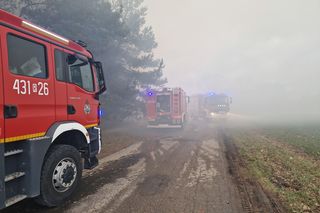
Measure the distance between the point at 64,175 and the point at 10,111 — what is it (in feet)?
5.70

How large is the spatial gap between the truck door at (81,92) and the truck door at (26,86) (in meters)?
0.61

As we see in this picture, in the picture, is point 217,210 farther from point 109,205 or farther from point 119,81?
point 119,81

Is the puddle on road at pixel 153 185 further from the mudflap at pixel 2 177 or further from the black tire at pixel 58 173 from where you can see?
the mudflap at pixel 2 177

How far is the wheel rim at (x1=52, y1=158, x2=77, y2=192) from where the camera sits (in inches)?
185

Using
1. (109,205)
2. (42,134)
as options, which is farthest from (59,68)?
(109,205)

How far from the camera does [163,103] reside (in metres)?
20.2

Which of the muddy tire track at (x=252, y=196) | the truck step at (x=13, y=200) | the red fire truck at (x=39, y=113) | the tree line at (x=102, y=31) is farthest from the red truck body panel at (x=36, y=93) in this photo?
the tree line at (x=102, y=31)

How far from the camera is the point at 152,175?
265 inches

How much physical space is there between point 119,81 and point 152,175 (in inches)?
560

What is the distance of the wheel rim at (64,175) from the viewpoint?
185 inches

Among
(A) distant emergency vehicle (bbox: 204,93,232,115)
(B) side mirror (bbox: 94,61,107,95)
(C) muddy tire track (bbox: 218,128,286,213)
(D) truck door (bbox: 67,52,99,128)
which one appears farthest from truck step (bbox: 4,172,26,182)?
(A) distant emergency vehicle (bbox: 204,93,232,115)

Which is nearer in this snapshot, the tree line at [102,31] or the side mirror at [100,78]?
the side mirror at [100,78]

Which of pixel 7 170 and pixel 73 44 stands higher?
pixel 73 44

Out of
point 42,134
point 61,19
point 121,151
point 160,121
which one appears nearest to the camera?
point 42,134
